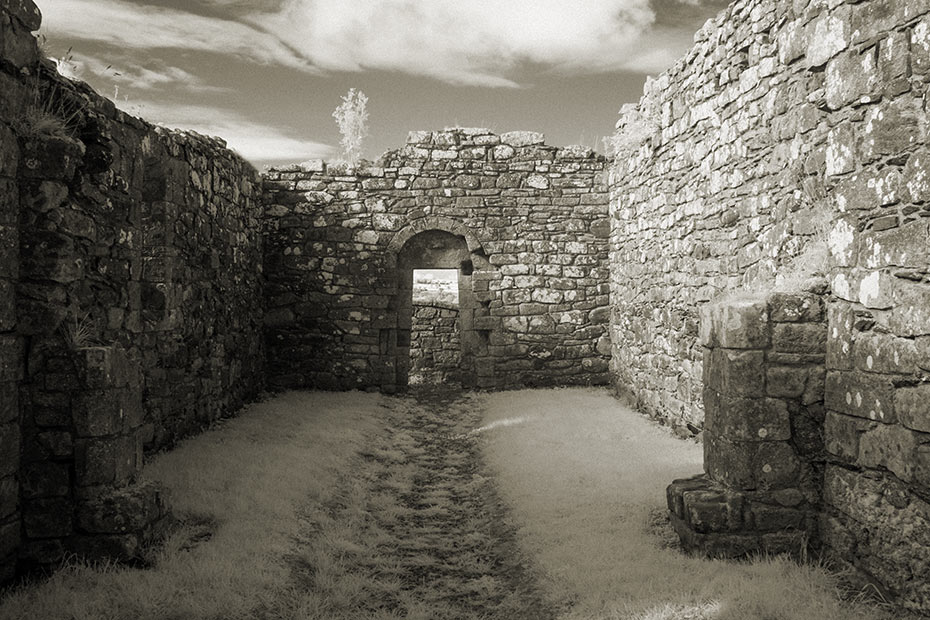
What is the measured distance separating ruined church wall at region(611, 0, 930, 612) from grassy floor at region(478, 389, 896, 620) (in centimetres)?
58

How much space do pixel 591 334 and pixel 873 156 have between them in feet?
27.4

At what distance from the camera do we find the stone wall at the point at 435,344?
14.2 metres

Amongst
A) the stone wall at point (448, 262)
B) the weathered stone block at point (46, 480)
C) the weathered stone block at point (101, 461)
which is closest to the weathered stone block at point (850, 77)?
the weathered stone block at point (101, 461)

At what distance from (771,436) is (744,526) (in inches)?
24.1

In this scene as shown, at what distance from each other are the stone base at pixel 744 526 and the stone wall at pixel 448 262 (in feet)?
24.9

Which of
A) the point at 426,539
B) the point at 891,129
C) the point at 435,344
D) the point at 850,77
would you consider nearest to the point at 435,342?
the point at 435,344

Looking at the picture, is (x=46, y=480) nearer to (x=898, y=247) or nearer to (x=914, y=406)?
(x=914, y=406)

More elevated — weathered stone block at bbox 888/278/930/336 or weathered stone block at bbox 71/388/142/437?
weathered stone block at bbox 888/278/930/336

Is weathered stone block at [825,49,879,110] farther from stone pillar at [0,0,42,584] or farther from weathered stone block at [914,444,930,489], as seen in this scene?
stone pillar at [0,0,42,584]

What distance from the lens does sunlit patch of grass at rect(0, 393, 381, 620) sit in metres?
3.59

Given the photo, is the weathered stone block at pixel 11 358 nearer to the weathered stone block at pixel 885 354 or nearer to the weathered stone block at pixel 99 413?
the weathered stone block at pixel 99 413

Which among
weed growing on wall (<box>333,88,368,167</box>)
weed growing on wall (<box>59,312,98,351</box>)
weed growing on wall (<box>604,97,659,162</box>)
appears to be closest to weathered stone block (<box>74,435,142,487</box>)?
weed growing on wall (<box>59,312,98,351</box>)

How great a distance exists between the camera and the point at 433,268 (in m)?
11.8

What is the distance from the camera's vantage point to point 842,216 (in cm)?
392
